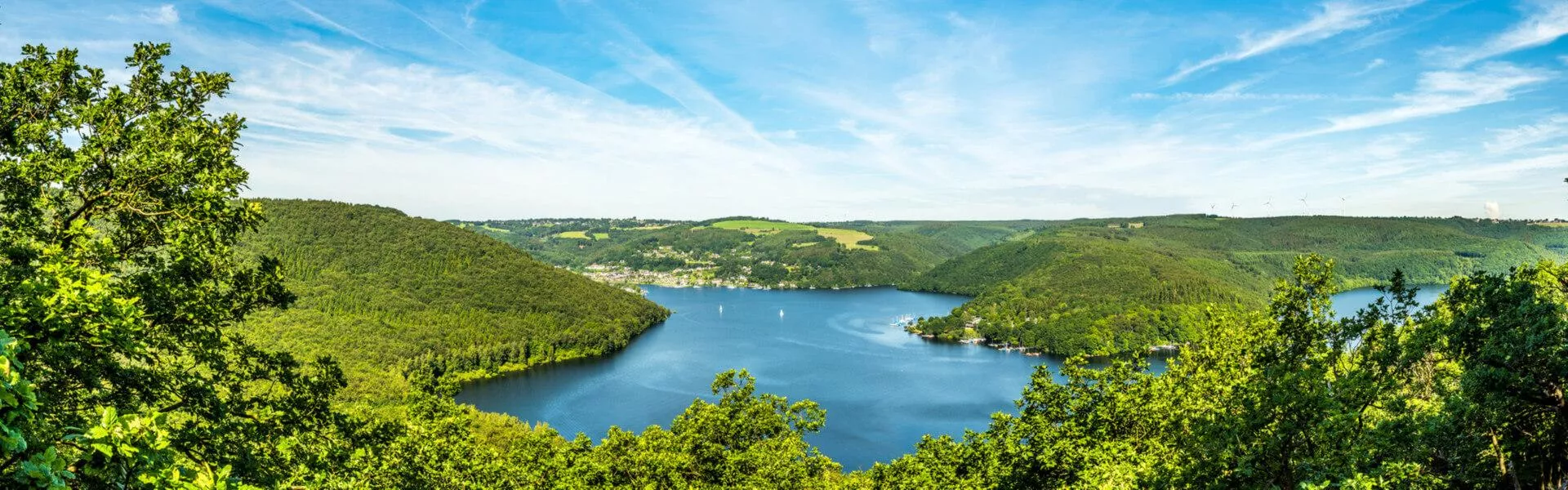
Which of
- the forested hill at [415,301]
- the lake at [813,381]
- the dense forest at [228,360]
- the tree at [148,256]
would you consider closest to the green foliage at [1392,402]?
the dense forest at [228,360]

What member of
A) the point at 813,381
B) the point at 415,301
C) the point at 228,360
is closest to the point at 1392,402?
the point at 228,360

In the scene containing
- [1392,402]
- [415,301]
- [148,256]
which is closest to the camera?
[148,256]

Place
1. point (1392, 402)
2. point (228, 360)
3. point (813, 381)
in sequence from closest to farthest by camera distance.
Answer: point (228, 360)
point (1392, 402)
point (813, 381)

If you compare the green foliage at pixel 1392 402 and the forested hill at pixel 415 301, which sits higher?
the green foliage at pixel 1392 402

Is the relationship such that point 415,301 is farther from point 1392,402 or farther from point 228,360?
point 1392,402

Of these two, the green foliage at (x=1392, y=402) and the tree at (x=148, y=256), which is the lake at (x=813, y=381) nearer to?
the green foliage at (x=1392, y=402)

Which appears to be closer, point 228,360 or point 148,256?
point 148,256

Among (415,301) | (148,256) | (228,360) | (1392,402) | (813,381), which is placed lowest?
(813,381)
